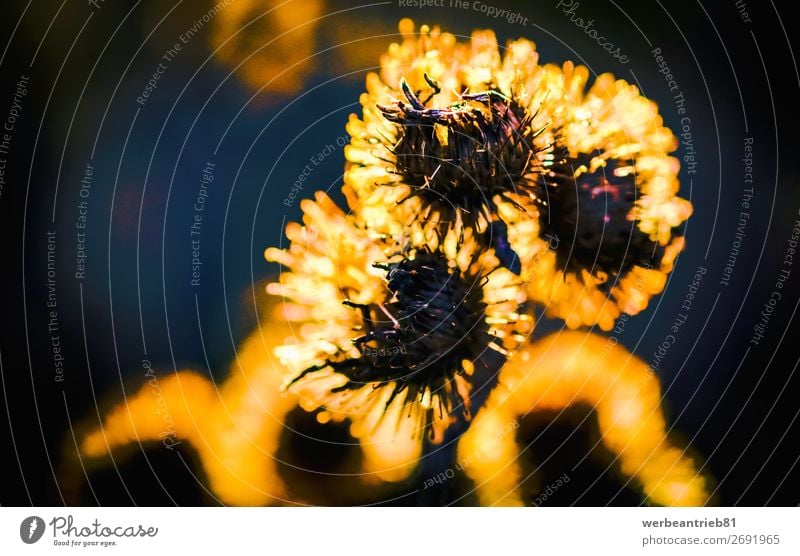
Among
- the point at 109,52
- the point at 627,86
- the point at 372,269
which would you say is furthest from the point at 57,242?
the point at 627,86

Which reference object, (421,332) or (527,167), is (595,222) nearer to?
(527,167)

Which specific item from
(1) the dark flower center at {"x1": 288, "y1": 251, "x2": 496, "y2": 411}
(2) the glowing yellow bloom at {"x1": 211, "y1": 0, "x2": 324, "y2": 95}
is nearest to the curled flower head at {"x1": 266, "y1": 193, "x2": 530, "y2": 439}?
(1) the dark flower center at {"x1": 288, "y1": 251, "x2": 496, "y2": 411}

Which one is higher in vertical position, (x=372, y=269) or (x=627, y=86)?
(x=627, y=86)

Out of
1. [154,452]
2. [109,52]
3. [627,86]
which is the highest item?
[109,52]

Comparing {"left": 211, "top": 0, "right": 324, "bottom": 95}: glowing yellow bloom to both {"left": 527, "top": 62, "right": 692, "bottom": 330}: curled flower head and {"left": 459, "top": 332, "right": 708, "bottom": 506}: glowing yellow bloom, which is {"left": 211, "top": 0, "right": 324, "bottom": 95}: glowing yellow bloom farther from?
{"left": 459, "top": 332, "right": 708, "bottom": 506}: glowing yellow bloom

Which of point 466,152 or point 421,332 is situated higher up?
point 466,152


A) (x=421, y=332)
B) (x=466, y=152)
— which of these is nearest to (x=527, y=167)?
(x=466, y=152)

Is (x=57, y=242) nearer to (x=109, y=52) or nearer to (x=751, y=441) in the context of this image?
(x=109, y=52)
